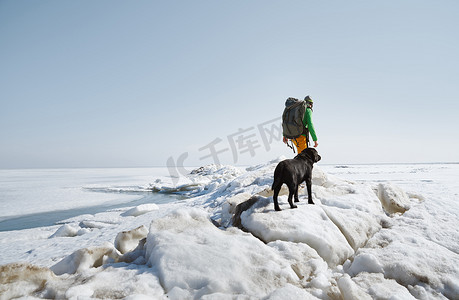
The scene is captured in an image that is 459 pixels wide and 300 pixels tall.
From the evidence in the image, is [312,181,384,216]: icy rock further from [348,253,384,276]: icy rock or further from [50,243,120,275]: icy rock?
[50,243,120,275]: icy rock

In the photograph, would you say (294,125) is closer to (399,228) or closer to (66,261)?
(399,228)

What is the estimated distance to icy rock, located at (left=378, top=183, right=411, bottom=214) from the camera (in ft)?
13.8

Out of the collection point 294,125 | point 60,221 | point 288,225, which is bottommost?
point 60,221

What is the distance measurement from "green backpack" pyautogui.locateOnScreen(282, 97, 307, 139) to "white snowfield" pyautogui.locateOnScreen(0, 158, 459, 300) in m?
1.54

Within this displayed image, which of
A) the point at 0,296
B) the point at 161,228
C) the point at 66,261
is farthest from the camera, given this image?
the point at 161,228

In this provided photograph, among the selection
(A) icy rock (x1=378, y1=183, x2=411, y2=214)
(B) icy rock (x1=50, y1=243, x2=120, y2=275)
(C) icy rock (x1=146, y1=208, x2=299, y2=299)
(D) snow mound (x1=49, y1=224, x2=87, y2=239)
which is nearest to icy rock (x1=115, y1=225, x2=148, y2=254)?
(B) icy rock (x1=50, y1=243, x2=120, y2=275)

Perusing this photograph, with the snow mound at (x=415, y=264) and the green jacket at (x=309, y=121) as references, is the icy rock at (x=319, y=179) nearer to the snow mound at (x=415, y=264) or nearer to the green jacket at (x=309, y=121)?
the green jacket at (x=309, y=121)

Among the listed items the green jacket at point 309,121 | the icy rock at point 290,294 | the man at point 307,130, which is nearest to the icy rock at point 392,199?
the man at point 307,130

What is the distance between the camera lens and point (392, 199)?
4324 millimetres

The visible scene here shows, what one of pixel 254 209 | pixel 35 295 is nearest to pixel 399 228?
pixel 254 209

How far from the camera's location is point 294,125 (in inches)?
189

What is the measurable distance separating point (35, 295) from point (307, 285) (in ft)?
7.75

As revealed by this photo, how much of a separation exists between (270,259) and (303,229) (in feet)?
2.39

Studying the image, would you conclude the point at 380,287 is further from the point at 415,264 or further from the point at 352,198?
the point at 352,198
